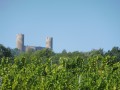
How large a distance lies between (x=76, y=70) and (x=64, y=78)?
562cm

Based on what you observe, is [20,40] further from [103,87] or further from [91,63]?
[103,87]

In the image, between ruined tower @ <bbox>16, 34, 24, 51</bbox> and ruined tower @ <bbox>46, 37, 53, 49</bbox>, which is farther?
ruined tower @ <bbox>46, 37, 53, 49</bbox>

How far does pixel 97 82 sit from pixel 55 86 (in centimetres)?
211

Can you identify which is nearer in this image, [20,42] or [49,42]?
[20,42]

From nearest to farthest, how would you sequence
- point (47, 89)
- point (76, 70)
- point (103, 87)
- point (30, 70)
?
point (47, 89), point (103, 87), point (30, 70), point (76, 70)

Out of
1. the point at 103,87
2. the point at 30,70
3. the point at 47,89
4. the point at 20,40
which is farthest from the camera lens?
the point at 20,40

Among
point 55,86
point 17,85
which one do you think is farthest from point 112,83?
point 17,85

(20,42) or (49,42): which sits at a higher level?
(49,42)

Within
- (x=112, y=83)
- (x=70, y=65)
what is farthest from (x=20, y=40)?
(x=112, y=83)

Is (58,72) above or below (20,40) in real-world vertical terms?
below

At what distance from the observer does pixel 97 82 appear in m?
17.2

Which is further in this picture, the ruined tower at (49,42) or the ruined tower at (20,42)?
the ruined tower at (49,42)

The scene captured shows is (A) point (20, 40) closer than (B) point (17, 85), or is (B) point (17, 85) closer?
(B) point (17, 85)

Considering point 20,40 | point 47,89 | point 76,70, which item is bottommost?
point 47,89
